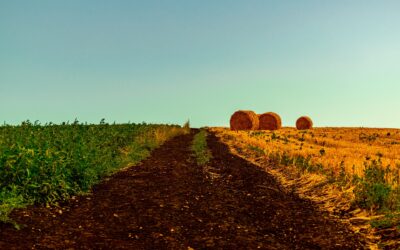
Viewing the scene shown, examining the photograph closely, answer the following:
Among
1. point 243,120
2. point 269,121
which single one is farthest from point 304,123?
point 243,120

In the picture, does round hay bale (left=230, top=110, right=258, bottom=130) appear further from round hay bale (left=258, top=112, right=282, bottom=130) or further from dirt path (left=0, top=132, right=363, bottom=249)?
dirt path (left=0, top=132, right=363, bottom=249)

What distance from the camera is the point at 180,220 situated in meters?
8.29

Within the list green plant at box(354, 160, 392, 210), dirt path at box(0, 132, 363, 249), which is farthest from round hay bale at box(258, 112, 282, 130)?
green plant at box(354, 160, 392, 210)

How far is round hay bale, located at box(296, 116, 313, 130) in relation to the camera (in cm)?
5228

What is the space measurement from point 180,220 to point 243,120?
3677 centimetres

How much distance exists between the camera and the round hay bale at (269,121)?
47778 mm

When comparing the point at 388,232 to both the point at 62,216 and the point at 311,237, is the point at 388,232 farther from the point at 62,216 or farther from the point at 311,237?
the point at 62,216

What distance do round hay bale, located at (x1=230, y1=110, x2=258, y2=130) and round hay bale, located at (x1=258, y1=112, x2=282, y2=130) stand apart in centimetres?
253

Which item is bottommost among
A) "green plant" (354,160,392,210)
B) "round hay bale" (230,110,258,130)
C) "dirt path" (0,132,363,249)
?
"dirt path" (0,132,363,249)

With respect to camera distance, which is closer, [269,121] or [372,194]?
[372,194]

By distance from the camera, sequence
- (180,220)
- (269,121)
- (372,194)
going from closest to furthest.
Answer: (180,220)
(372,194)
(269,121)

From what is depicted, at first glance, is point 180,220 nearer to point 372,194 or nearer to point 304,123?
point 372,194

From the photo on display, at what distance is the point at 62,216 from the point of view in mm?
8234

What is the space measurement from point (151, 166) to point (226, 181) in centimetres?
352
